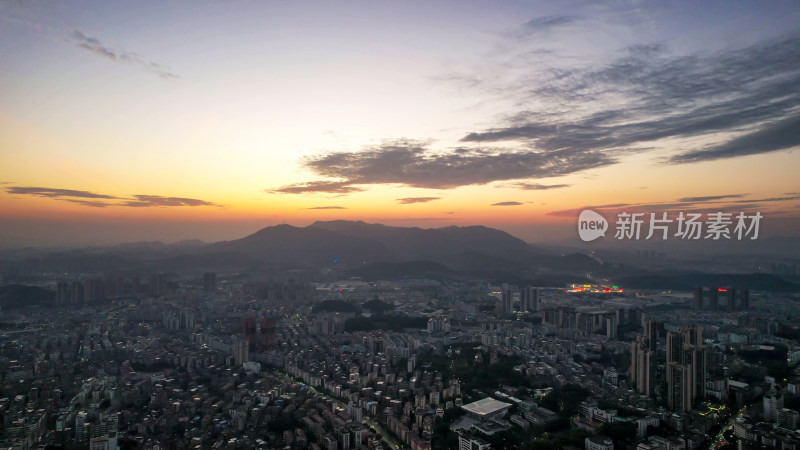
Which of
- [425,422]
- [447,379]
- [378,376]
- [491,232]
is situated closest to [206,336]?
[378,376]

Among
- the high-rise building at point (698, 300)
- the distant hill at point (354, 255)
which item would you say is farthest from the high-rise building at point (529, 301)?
the distant hill at point (354, 255)

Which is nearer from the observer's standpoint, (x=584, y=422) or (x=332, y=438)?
(x=332, y=438)

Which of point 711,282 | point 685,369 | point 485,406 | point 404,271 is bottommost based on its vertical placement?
point 404,271

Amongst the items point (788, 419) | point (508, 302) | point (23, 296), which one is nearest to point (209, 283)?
point (23, 296)

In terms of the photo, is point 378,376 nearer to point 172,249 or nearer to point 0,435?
point 0,435

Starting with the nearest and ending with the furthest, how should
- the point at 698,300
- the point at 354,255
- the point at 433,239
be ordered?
the point at 698,300 → the point at 354,255 → the point at 433,239

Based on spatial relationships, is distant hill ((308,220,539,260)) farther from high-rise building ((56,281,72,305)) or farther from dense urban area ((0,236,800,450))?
high-rise building ((56,281,72,305))

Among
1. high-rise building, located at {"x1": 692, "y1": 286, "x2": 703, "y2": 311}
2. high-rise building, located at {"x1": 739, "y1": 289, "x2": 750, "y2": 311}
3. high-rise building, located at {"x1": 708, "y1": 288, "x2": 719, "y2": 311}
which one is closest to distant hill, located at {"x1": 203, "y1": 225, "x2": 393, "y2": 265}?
high-rise building, located at {"x1": 692, "y1": 286, "x2": 703, "y2": 311}

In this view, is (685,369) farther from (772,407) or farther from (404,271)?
(404,271)

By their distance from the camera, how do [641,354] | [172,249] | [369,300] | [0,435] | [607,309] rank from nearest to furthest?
[0,435] → [641,354] → [607,309] → [369,300] → [172,249]
